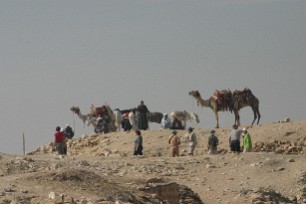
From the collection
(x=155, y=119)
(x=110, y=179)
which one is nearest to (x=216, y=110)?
(x=155, y=119)

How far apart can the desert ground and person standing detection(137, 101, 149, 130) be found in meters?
1.79

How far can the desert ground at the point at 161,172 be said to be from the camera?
19422 millimetres

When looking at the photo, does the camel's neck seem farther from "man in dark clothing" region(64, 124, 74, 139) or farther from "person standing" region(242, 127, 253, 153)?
"person standing" region(242, 127, 253, 153)

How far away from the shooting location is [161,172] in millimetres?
27578

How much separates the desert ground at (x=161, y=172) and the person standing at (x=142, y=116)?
1.79 meters

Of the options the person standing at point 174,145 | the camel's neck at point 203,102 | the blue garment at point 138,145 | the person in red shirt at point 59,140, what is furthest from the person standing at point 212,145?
the camel's neck at point 203,102

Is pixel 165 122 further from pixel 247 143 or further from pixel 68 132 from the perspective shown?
pixel 247 143

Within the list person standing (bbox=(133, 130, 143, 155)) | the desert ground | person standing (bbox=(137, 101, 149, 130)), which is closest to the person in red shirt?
the desert ground

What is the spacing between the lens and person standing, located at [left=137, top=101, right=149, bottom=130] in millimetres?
39188

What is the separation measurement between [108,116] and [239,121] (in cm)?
521

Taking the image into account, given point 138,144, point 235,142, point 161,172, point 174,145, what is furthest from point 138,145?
point 161,172

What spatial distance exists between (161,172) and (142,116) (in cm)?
1216

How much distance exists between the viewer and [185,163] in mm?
28906

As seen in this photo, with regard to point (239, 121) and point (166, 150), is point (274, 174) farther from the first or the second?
point (239, 121)
